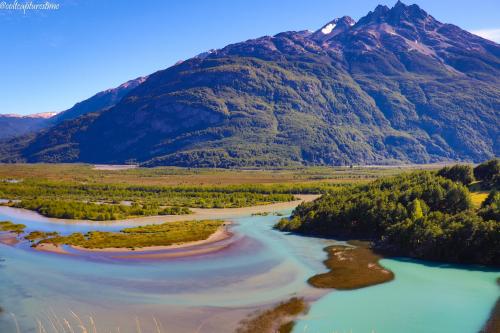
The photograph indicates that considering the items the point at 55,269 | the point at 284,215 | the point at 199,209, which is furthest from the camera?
the point at 199,209

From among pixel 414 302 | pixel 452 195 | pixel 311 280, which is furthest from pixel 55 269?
pixel 452 195

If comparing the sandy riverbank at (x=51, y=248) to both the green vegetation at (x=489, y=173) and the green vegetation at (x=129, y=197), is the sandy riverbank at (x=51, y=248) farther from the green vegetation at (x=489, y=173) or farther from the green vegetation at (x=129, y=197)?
the green vegetation at (x=489, y=173)

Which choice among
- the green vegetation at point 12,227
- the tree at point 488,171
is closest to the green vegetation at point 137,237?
the green vegetation at point 12,227

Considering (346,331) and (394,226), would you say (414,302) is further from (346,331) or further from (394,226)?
(394,226)

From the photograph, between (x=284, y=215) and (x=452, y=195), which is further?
(x=284, y=215)

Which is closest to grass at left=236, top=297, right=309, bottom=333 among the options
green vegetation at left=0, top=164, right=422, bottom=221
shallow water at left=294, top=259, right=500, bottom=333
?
shallow water at left=294, top=259, right=500, bottom=333

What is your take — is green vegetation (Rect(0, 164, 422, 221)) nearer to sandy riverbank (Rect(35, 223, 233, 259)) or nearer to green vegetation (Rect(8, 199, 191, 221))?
green vegetation (Rect(8, 199, 191, 221))
